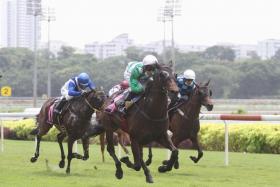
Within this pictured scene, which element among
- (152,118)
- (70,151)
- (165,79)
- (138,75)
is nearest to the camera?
(165,79)

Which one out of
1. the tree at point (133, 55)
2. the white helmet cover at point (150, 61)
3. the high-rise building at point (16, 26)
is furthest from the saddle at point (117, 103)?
the high-rise building at point (16, 26)

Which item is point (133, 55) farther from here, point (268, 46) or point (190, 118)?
point (268, 46)

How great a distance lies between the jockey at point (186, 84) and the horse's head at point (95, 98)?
1186 mm

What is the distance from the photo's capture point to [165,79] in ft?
25.8

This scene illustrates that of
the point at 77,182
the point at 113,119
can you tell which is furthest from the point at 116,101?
the point at 77,182

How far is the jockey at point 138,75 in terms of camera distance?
26.9ft

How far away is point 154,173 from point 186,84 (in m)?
1.49

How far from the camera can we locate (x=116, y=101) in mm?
8930

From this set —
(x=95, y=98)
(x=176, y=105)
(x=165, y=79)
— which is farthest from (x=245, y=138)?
(x=165, y=79)

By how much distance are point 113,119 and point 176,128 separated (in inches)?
55.2

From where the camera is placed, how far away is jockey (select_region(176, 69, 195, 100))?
10420mm

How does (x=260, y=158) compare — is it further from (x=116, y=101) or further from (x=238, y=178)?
(x=116, y=101)

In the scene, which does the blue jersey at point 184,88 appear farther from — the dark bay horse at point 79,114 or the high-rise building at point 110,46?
the high-rise building at point 110,46

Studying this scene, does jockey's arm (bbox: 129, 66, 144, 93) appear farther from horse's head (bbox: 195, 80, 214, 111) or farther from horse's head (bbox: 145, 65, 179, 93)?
horse's head (bbox: 195, 80, 214, 111)
